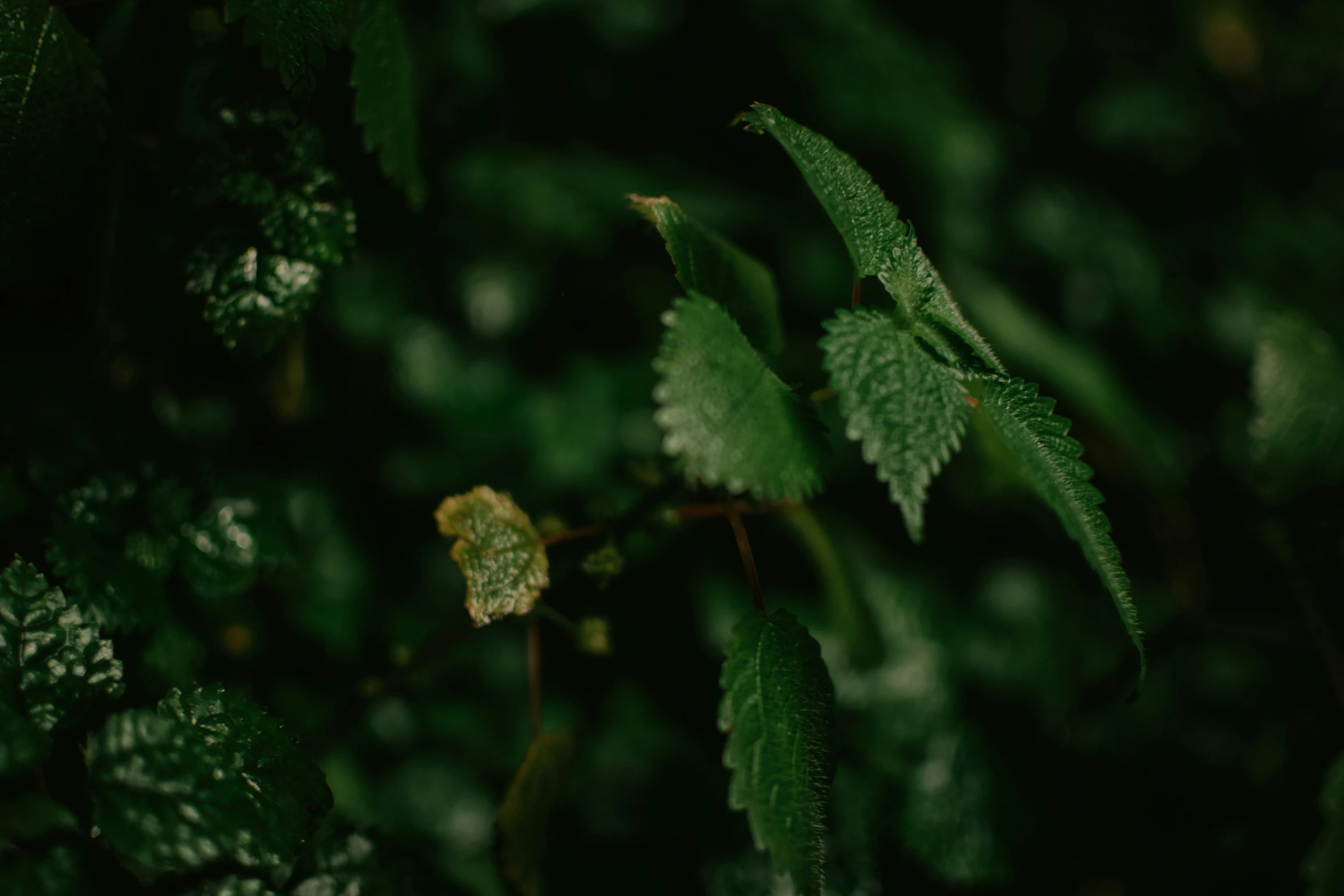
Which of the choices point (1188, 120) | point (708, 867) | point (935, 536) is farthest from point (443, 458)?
point (1188, 120)

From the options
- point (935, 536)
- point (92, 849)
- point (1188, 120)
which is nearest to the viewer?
point (92, 849)

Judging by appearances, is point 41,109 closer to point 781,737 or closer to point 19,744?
point 19,744

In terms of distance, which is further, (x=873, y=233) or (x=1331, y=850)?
(x=1331, y=850)

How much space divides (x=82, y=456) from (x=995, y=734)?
51.0 inches

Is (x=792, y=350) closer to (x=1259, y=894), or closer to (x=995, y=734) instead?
(x=995, y=734)

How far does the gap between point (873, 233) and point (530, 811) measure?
0.63 metres

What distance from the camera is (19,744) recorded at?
492 millimetres

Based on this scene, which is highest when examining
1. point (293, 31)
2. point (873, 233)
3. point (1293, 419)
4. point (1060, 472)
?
point (293, 31)

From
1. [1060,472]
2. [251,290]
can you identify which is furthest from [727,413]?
[251,290]

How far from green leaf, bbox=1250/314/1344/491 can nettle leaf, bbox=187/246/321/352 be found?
129 centimetres

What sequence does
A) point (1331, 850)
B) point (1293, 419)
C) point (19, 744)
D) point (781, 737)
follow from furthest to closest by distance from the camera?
point (1293, 419) → point (1331, 850) → point (781, 737) → point (19, 744)

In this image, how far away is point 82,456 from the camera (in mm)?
739

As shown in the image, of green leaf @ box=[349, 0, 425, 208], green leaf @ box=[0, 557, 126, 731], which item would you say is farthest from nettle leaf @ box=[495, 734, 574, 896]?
green leaf @ box=[349, 0, 425, 208]

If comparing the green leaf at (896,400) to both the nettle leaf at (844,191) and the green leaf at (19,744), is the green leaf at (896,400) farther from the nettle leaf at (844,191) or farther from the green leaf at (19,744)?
the green leaf at (19,744)
